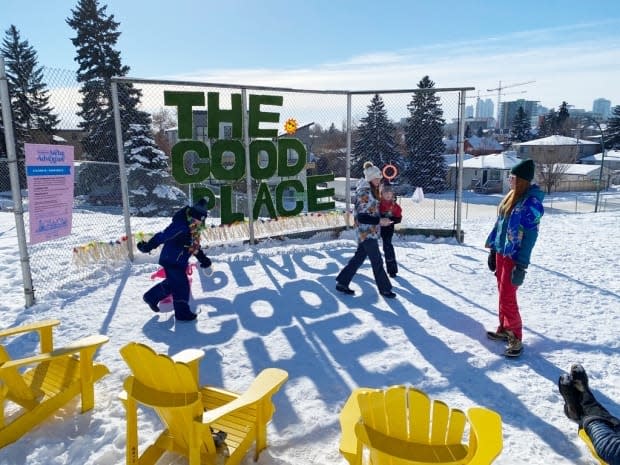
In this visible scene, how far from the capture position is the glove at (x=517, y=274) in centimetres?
411

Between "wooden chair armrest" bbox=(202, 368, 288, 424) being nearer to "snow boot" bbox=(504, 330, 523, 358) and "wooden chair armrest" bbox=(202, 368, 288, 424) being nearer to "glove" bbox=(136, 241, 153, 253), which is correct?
"snow boot" bbox=(504, 330, 523, 358)

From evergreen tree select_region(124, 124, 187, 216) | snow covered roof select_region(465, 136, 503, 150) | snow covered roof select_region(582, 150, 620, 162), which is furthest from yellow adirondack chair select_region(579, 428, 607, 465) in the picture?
snow covered roof select_region(465, 136, 503, 150)

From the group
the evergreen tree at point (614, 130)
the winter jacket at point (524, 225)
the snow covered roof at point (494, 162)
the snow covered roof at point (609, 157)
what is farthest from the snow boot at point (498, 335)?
the evergreen tree at point (614, 130)

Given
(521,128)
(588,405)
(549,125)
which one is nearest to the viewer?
(588,405)

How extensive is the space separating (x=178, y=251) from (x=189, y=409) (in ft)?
9.67

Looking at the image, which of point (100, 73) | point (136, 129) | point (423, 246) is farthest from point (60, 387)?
point (100, 73)

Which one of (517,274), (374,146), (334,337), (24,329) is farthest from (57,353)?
(374,146)

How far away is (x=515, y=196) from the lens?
4.17 metres

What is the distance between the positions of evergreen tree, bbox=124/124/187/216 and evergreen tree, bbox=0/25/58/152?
13.6 ft

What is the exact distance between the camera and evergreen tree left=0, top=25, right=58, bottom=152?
8.08m

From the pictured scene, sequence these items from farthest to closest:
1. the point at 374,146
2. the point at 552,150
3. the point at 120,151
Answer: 1. the point at 552,150
2. the point at 374,146
3. the point at 120,151

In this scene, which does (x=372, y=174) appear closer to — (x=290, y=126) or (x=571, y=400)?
(x=571, y=400)

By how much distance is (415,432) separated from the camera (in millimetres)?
1941

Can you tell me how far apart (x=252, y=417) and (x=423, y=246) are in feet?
21.9
